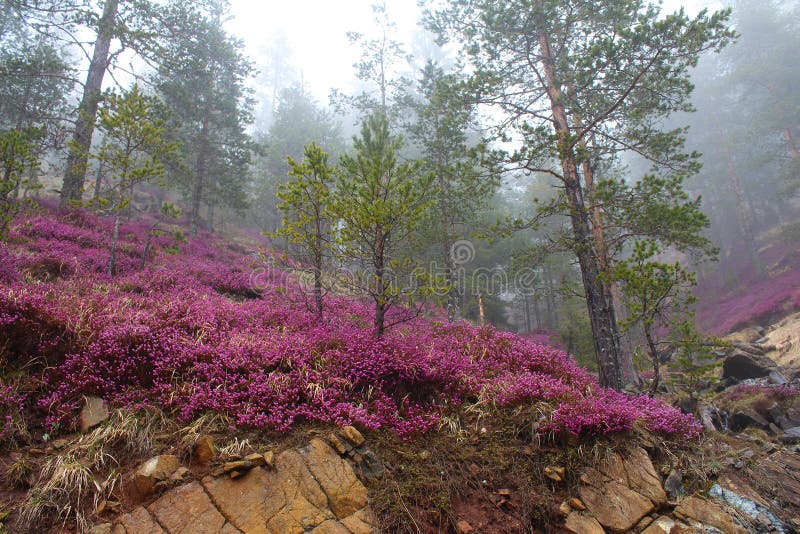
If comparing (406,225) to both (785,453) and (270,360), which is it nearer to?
(270,360)

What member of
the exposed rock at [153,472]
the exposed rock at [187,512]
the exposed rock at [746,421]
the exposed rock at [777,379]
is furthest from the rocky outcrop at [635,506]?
the exposed rock at [777,379]

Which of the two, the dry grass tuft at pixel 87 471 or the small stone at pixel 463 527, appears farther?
the small stone at pixel 463 527

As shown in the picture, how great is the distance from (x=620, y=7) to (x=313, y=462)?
469 inches

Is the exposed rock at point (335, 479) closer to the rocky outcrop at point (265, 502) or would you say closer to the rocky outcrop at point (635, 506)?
the rocky outcrop at point (265, 502)

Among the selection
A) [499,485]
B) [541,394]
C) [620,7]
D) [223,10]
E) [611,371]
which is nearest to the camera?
[499,485]

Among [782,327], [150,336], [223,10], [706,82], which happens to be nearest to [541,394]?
[150,336]

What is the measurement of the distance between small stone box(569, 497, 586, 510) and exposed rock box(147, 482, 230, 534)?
369 cm

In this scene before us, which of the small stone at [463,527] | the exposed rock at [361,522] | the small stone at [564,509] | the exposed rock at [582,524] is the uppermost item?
the exposed rock at [361,522]

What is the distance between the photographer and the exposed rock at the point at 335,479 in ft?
12.9

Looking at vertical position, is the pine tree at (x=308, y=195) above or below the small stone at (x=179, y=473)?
above

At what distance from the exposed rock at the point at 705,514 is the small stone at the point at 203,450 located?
17.1 ft

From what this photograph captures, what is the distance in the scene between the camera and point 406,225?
20.8 ft

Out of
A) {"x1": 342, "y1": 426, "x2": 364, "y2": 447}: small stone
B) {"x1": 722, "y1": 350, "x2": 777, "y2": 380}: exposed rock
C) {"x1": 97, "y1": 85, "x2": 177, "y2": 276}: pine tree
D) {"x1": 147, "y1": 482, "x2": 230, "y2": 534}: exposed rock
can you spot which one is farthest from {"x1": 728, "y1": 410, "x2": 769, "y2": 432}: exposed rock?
{"x1": 97, "y1": 85, "x2": 177, "y2": 276}: pine tree

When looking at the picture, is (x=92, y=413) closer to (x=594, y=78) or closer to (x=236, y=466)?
(x=236, y=466)
